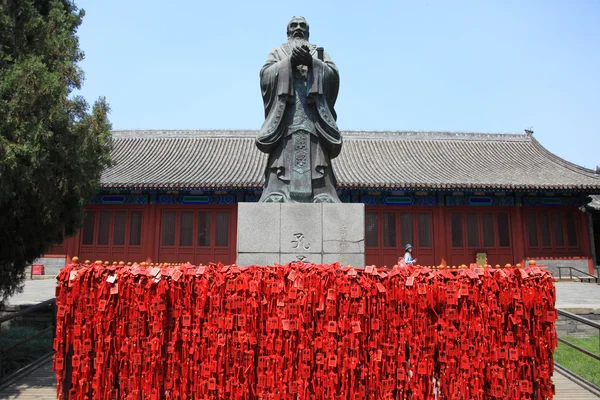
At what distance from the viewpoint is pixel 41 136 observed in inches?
224

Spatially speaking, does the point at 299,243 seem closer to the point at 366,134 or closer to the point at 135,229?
the point at 135,229

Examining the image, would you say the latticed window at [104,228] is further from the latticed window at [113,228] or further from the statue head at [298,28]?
the statue head at [298,28]

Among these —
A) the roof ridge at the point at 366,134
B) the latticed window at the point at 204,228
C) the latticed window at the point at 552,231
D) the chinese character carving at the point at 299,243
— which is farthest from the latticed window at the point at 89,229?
the latticed window at the point at 552,231

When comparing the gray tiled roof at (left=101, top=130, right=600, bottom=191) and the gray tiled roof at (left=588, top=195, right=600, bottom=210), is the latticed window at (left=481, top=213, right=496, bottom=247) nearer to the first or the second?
the gray tiled roof at (left=101, top=130, right=600, bottom=191)

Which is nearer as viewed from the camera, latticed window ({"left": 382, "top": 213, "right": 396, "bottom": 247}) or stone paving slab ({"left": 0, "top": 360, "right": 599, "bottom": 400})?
stone paving slab ({"left": 0, "top": 360, "right": 599, "bottom": 400})

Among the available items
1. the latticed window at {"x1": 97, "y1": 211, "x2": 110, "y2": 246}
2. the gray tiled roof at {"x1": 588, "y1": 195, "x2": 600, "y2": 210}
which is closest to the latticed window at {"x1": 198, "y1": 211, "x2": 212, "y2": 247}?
the latticed window at {"x1": 97, "y1": 211, "x2": 110, "y2": 246}

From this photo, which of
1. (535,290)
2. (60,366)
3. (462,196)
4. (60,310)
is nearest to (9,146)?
(60,310)

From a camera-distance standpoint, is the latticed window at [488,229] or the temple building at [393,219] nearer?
the temple building at [393,219]

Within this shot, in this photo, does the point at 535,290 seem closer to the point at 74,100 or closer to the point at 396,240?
the point at 74,100

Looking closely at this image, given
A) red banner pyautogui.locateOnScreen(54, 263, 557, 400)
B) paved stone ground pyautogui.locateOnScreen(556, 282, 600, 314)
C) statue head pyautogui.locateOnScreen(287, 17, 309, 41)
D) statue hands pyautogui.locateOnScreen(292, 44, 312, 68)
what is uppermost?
statue head pyautogui.locateOnScreen(287, 17, 309, 41)

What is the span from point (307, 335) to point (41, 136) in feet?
14.7

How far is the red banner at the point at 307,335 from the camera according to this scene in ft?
12.2

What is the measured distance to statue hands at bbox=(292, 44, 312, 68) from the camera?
18.9 ft

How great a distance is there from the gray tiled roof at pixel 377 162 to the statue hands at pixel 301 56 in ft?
37.6
